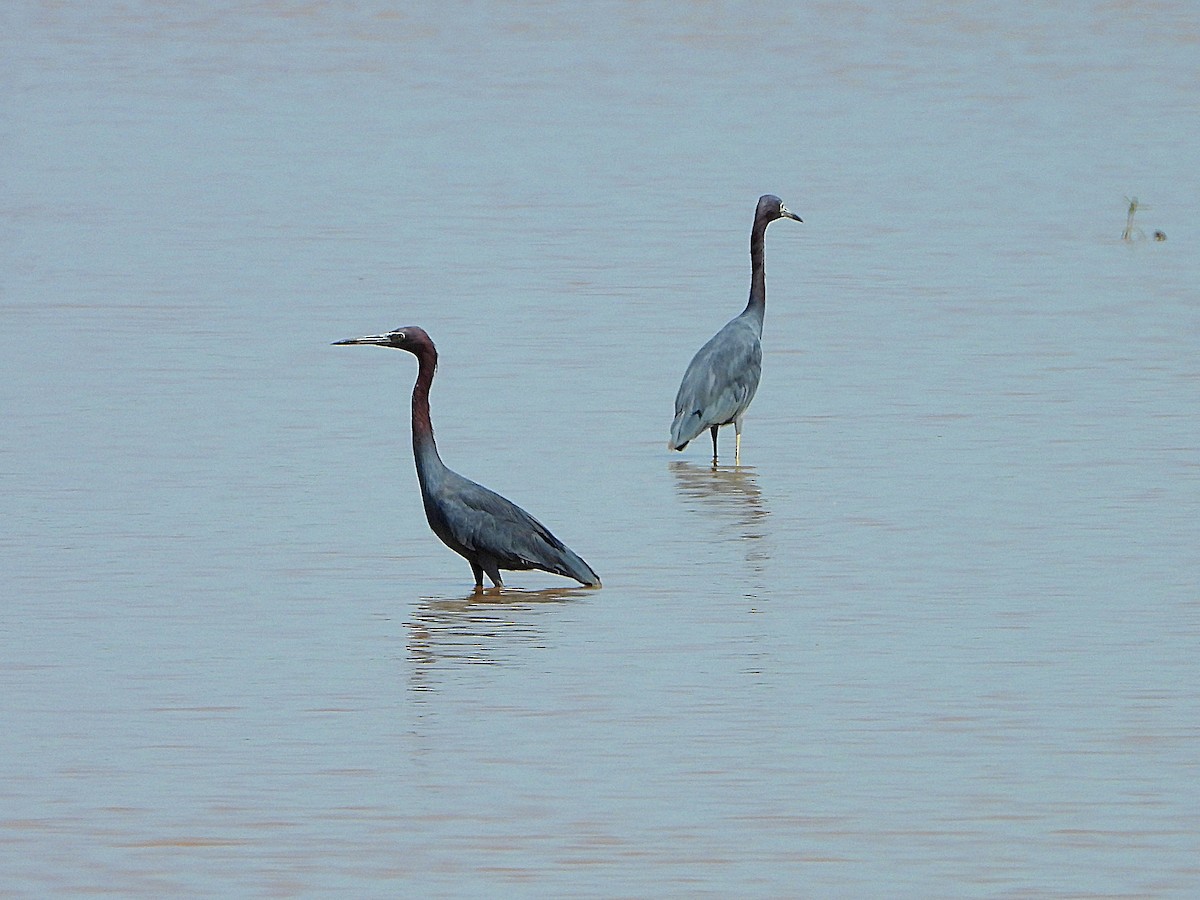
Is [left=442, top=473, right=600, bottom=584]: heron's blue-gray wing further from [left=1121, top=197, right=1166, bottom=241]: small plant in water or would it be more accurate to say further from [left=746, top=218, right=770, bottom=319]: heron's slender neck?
[left=1121, top=197, right=1166, bottom=241]: small plant in water

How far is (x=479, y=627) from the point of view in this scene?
955 centimetres

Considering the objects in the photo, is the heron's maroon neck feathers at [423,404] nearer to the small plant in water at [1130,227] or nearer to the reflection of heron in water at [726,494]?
the reflection of heron in water at [726,494]

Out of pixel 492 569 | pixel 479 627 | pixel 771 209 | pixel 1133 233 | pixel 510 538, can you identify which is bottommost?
pixel 479 627

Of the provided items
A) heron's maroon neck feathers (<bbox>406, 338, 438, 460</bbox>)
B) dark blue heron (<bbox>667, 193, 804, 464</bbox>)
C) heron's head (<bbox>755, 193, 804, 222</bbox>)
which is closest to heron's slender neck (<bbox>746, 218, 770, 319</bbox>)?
heron's head (<bbox>755, 193, 804, 222</bbox>)

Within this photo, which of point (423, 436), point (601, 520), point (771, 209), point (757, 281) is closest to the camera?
point (423, 436)

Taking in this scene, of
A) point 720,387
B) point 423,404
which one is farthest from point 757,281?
point 423,404

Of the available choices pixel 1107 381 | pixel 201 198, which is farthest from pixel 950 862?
pixel 201 198

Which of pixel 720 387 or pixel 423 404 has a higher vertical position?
pixel 423 404

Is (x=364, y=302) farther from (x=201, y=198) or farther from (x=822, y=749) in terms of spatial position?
(x=822, y=749)

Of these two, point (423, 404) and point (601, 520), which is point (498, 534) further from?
point (601, 520)

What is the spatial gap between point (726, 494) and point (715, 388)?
33.2 inches

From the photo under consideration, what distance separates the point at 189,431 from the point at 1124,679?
5.62m

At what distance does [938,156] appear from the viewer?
25062 millimetres

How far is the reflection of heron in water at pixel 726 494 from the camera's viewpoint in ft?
37.4
